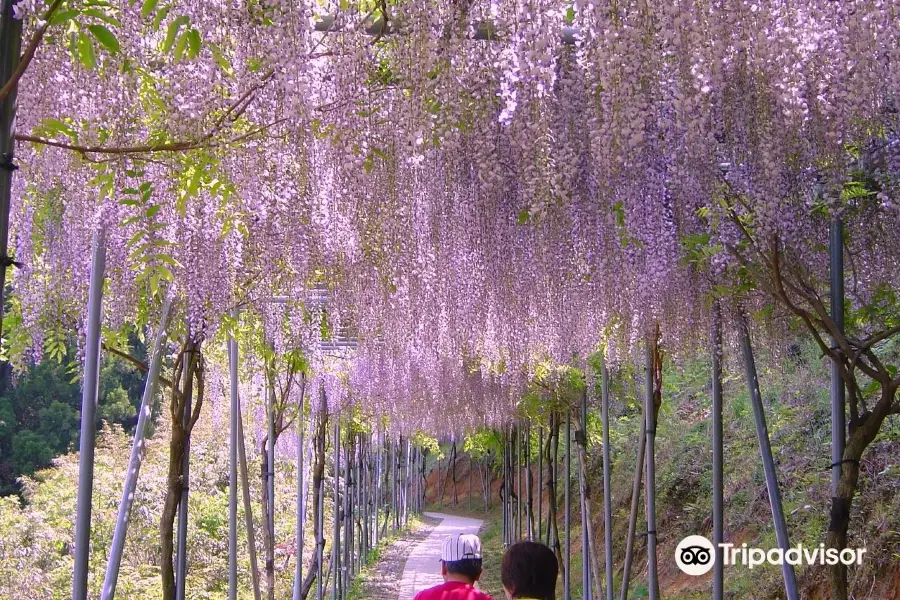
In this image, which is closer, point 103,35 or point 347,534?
point 103,35

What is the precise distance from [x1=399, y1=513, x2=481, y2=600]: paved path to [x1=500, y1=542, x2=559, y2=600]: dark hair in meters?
5.34

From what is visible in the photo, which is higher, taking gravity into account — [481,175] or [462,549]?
[481,175]

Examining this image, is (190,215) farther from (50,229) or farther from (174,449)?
(174,449)

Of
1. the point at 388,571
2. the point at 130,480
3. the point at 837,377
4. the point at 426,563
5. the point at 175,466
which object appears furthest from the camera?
the point at 426,563

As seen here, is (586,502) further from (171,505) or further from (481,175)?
(481,175)

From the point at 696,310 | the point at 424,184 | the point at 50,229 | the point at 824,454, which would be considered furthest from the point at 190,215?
the point at 824,454

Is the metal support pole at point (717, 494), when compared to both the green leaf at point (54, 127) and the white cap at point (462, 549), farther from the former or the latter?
the green leaf at point (54, 127)

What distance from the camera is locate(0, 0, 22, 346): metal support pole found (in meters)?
1.74

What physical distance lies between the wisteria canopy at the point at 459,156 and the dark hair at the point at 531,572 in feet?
4.03

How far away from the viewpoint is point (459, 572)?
9.18ft

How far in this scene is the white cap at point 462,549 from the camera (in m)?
2.87

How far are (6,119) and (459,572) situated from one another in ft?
6.03

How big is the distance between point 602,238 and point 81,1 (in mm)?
2286

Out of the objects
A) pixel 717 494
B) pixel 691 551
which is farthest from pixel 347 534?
pixel 717 494
